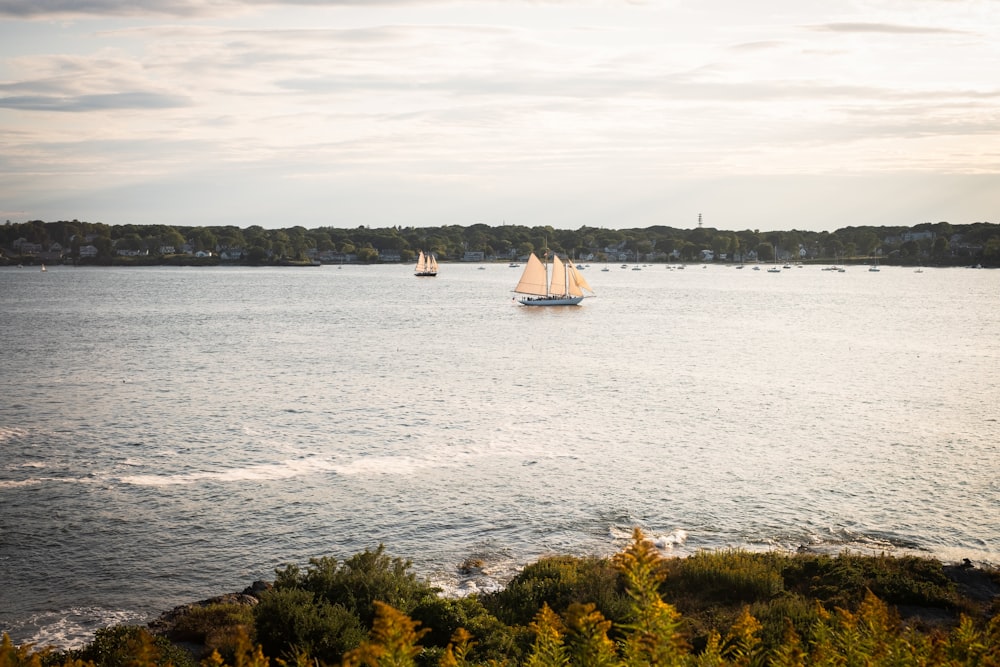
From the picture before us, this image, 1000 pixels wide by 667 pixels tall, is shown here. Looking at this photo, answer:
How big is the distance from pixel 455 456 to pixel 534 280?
93.6 meters

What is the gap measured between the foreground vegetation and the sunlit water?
10.4ft

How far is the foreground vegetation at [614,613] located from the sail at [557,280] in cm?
10592

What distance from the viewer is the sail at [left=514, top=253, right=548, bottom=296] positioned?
128250 mm

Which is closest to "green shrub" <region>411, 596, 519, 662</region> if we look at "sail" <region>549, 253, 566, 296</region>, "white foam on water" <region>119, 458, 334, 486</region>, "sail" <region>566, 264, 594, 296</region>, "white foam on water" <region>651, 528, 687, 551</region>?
"white foam on water" <region>651, 528, 687, 551</region>

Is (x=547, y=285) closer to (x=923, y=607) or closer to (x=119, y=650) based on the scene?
(x=923, y=607)

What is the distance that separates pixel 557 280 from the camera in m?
130

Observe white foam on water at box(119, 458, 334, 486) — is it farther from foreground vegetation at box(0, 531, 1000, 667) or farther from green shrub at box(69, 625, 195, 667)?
green shrub at box(69, 625, 195, 667)

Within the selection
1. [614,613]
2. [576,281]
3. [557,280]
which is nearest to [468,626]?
[614,613]

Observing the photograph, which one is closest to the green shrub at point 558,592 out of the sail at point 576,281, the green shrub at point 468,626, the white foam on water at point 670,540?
the green shrub at point 468,626

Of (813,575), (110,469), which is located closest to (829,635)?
Result: (813,575)

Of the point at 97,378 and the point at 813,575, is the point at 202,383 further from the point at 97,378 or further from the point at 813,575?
the point at 813,575

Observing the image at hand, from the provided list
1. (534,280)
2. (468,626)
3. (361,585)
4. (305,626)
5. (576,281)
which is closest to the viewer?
(305,626)

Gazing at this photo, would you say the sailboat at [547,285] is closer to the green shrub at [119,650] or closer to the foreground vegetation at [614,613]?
the foreground vegetation at [614,613]

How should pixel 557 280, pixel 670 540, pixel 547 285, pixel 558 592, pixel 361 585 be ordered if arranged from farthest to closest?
pixel 557 280 < pixel 547 285 < pixel 670 540 < pixel 558 592 < pixel 361 585
